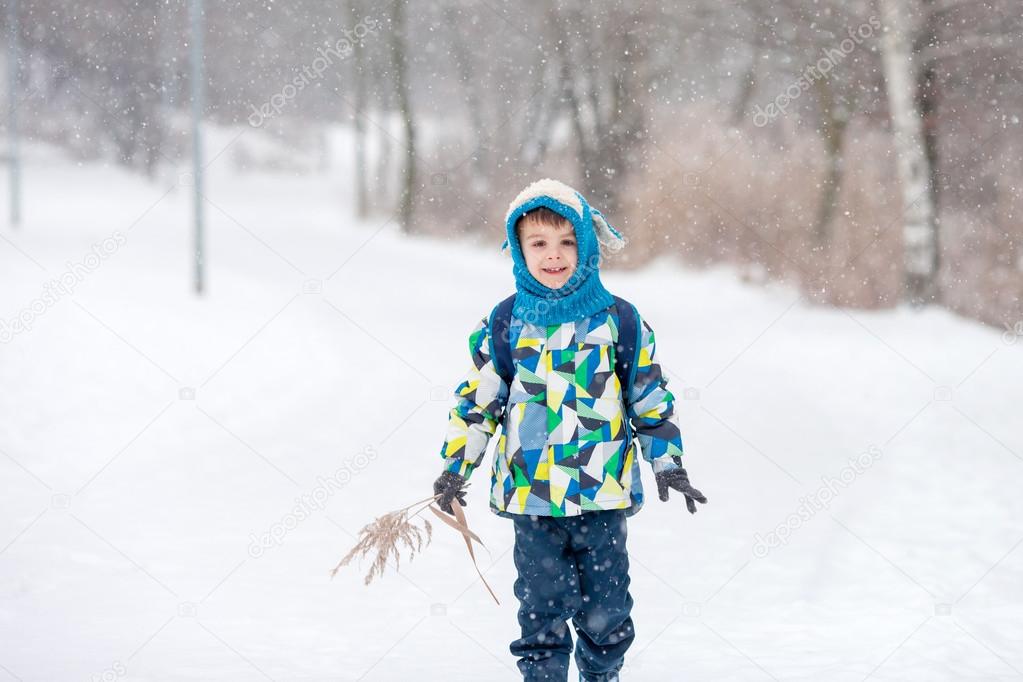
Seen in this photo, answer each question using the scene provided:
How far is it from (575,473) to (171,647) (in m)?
1.91

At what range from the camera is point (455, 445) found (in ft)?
11.6

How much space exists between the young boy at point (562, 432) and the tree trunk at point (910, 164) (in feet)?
34.7

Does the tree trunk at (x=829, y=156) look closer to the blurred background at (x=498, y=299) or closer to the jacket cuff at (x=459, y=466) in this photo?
the blurred background at (x=498, y=299)

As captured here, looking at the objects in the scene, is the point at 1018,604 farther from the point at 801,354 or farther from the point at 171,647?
the point at 801,354

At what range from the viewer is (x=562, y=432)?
3439 millimetres

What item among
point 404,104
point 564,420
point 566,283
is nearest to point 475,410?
point 564,420

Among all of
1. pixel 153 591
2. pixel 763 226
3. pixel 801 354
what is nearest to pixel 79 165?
pixel 763 226

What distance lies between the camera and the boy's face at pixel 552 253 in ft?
11.5

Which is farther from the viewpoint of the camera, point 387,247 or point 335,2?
point 335,2
